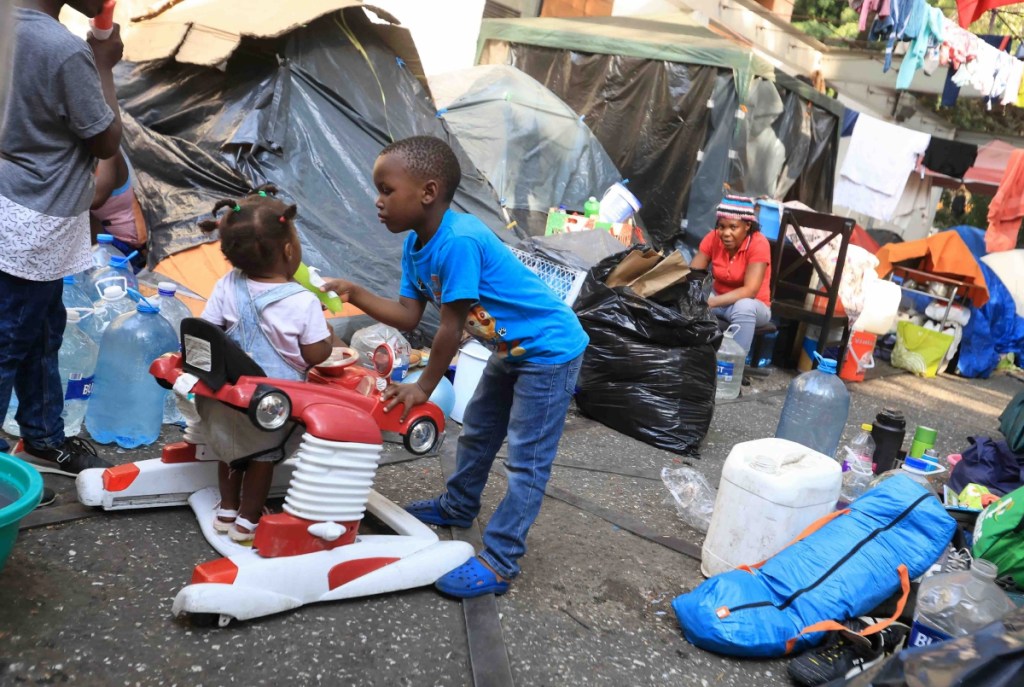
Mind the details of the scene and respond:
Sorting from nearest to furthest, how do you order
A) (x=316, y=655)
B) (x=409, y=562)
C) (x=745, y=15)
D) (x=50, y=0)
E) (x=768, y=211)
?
1. (x=316, y=655)
2. (x=50, y=0)
3. (x=409, y=562)
4. (x=768, y=211)
5. (x=745, y=15)

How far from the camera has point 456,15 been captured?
35.4 ft

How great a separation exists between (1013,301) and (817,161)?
286 centimetres

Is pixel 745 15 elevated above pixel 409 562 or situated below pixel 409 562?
above

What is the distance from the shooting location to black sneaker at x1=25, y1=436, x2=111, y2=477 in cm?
287

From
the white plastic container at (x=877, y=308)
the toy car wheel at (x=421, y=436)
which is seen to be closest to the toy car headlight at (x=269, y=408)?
the toy car wheel at (x=421, y=436)

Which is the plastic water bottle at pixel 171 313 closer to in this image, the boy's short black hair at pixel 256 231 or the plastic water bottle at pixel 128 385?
the plastic water bottle at pixel 128 385

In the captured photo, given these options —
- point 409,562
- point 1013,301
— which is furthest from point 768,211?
point 409,562

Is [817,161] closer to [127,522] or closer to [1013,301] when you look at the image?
[1013,301]

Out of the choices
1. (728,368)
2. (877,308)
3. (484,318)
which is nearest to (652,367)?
(728,368)

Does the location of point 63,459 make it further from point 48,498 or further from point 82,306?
point 82,306

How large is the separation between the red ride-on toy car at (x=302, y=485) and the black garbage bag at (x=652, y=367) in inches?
86.2

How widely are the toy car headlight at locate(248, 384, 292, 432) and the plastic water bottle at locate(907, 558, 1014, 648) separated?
1959mm

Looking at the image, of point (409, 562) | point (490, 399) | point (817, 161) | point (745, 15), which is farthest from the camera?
point (745, 15)

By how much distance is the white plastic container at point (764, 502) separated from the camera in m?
2.94
